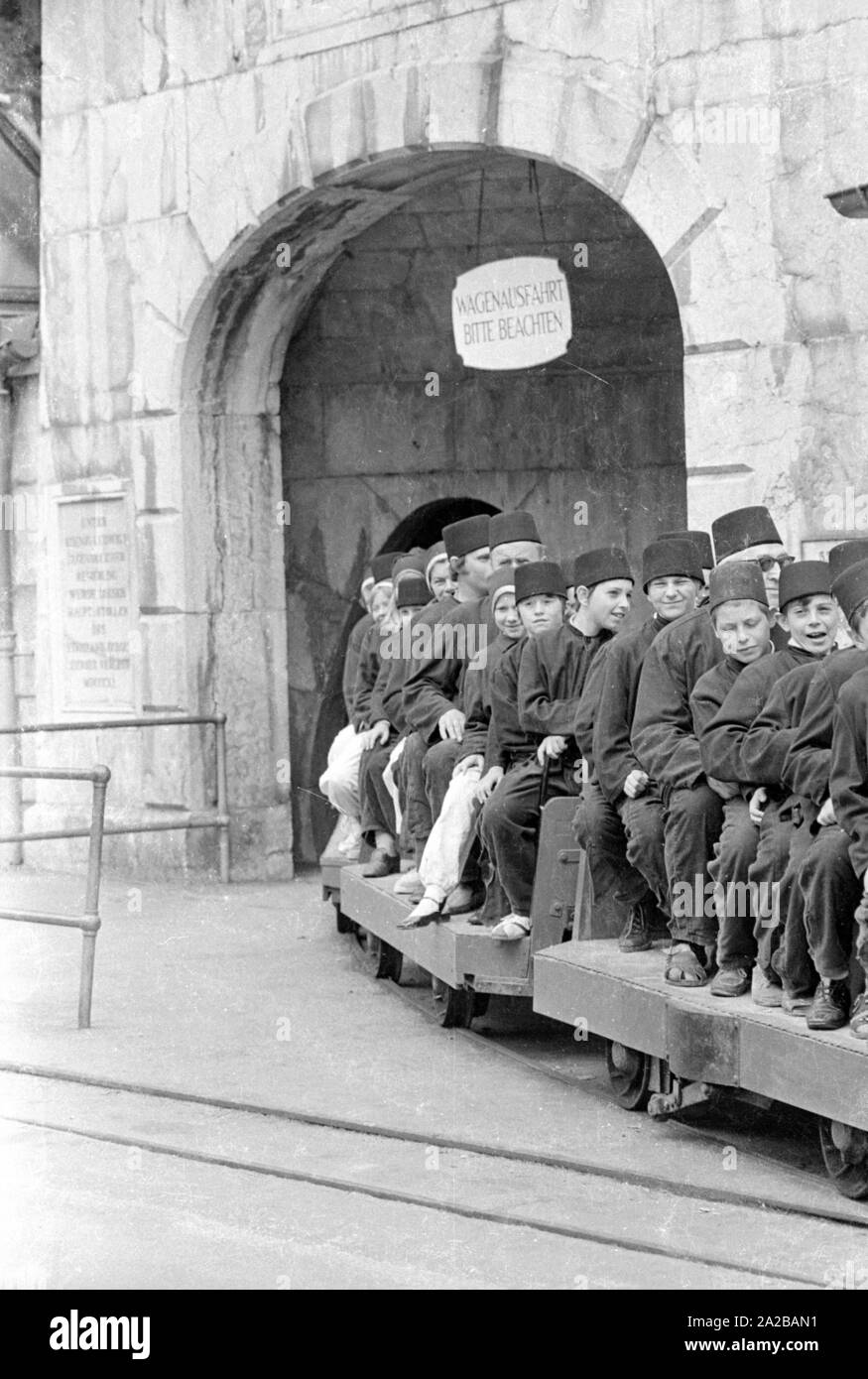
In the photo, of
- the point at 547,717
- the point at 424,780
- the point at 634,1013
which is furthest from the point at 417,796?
the point at 634,1013

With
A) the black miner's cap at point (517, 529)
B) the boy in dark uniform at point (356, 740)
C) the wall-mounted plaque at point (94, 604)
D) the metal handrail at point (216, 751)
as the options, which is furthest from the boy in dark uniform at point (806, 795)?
the wall-mounted plaque at point (94, 604)

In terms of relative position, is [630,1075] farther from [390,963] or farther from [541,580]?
[390,963]

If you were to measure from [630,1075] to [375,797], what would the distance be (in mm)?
3553

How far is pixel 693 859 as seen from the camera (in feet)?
26.0

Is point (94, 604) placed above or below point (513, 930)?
above

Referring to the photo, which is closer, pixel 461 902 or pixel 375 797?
pixel 461 902

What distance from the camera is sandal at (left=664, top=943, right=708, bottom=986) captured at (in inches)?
311

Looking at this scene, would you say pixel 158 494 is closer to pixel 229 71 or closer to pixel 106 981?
pixel 229 71

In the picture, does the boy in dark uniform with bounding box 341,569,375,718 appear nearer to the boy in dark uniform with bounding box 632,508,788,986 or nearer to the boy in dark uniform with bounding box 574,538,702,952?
the boy in dark uniform with bounding box 574,538,702,952

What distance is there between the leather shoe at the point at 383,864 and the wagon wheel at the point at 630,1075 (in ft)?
10.6

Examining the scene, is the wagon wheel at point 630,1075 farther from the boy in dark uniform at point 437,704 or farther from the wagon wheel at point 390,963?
the wagon wheel at point 390,963

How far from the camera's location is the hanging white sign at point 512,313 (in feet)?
47.4
